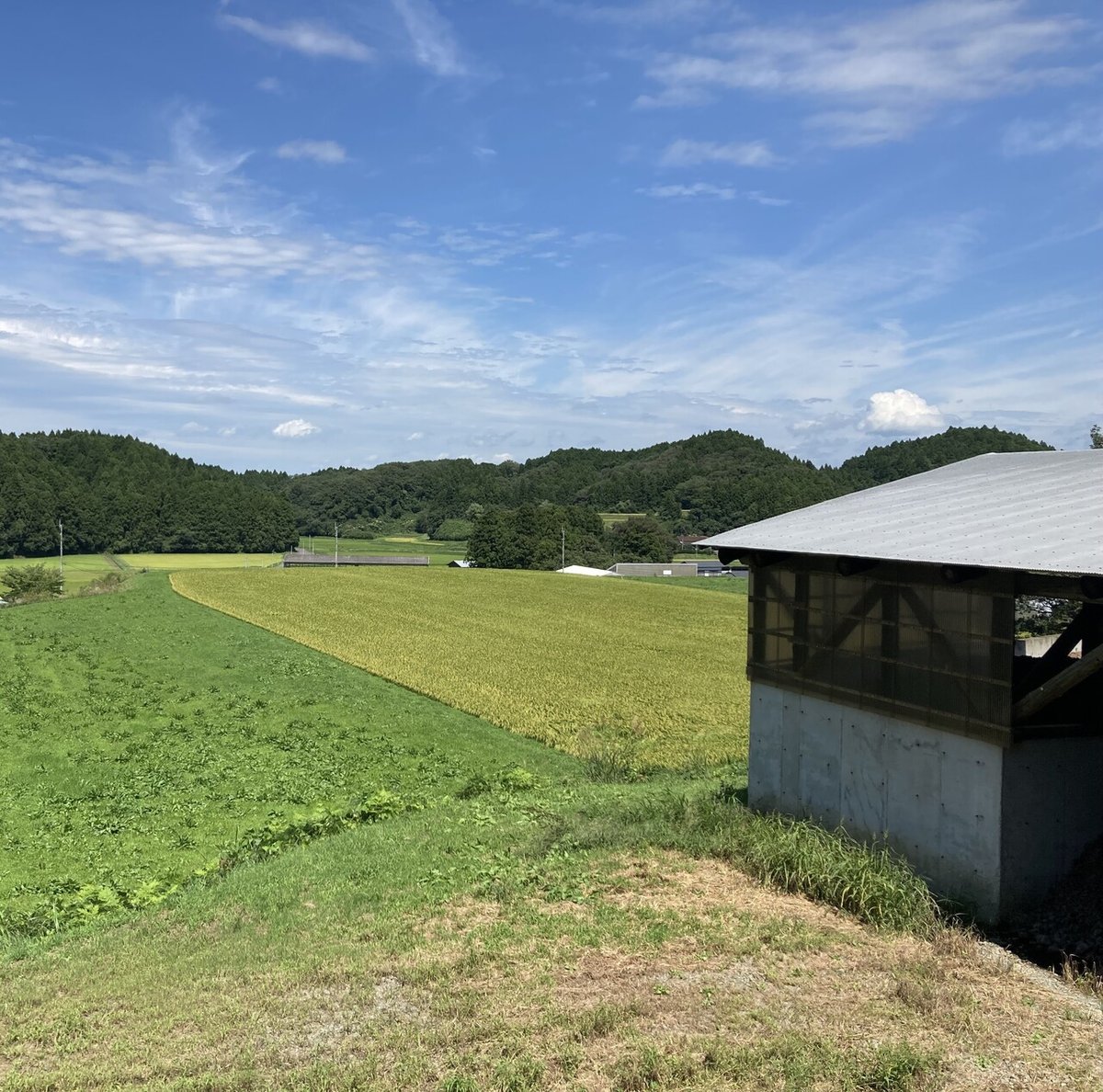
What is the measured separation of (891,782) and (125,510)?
123m

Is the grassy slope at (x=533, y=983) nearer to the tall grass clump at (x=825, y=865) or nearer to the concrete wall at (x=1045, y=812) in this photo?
the tall grass clump at (x=825, y=865)

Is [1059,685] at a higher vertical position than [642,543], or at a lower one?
lower

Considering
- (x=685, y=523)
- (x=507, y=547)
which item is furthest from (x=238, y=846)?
(x=685, y=523)

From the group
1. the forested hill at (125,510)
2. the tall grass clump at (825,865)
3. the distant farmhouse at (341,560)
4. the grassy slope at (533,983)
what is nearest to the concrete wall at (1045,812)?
the tall grass clump at (825,865)

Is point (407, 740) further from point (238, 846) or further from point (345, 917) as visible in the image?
point (345, 917)

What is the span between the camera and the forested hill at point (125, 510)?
4446 inches

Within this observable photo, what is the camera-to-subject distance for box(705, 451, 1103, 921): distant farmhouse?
→ 1105 centimetres

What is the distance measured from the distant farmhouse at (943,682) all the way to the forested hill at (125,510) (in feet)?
383

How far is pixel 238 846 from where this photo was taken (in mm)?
15844

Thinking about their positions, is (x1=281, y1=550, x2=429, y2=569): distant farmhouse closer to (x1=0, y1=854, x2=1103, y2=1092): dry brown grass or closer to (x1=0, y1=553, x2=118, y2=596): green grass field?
(x1=0, y1=553, x2=118, y2=596): green grass field

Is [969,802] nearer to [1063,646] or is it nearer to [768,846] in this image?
[768,846]

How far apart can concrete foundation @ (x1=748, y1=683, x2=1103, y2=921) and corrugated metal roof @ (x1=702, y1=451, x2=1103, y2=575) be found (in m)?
2.36

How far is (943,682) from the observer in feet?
38.8

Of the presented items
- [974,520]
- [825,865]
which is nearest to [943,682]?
[974,520]
